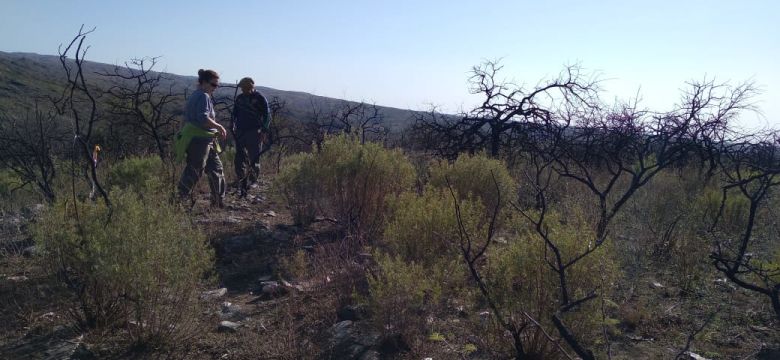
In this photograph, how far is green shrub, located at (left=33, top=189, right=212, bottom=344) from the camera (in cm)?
315

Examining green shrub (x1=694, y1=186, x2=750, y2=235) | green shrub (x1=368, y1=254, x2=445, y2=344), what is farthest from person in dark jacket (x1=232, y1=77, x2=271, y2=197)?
green shrub (x1=694, y1=186, x2=750, y2=235)

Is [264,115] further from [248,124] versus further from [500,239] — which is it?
[500,239]

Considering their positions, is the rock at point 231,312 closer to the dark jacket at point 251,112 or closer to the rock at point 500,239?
the rock at point 500,239

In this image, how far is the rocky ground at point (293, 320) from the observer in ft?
10.8

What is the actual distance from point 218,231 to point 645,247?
4.19 metres

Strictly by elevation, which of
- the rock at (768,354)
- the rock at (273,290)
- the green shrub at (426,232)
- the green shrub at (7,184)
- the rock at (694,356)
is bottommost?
the green shrub at (7,184)

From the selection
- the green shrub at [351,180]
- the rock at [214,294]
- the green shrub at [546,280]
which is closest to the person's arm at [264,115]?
the green shrub at [351,180]

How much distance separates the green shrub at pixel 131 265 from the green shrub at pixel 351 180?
2.18m

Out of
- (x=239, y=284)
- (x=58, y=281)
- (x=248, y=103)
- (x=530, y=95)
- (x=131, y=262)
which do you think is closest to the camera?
(x=131, y=262)

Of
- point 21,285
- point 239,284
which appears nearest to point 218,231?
point 239,284

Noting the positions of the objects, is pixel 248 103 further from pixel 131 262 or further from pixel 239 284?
pixel 131 262

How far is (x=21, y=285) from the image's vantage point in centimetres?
413

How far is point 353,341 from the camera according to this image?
3.41 metres

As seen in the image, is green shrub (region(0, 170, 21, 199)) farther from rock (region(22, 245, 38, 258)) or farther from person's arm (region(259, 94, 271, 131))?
rock (region(22, 245, 38, 258))
